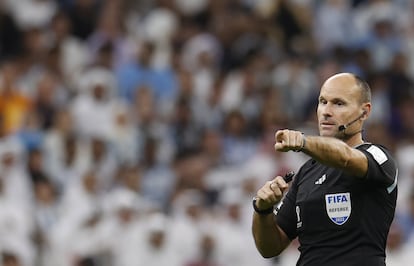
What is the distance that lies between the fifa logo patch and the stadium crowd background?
5298 mm

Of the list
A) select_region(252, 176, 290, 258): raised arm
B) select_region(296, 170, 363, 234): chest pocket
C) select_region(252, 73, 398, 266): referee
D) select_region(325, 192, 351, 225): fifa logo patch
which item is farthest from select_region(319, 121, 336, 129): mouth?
select_region(252, 176, 290, 258): raised arm

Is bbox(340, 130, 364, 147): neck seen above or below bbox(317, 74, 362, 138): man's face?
below

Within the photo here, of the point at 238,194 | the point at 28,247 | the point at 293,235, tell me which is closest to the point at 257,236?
the point at 293,235

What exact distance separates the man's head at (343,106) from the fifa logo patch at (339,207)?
1.07ft

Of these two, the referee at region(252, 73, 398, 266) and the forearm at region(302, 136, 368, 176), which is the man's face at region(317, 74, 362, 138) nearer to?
the referee at region(252, 73, 398, 266)

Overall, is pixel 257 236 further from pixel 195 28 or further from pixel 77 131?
pixel 195 28

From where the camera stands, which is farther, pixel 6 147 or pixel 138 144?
pixel 138 144

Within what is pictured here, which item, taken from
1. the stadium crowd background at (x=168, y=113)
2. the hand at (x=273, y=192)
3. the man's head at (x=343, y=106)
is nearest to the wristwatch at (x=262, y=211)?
the hand at (x=273, y=192)

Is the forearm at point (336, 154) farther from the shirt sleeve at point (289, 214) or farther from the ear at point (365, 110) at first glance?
the shirt sleeve at point (289, 214)

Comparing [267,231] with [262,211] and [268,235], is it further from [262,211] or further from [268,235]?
[262,211]

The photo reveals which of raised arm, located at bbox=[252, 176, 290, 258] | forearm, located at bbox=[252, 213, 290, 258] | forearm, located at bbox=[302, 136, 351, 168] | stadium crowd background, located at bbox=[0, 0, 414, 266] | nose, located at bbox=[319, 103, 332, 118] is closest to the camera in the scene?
forearm, located at bbox=[302, 136, 351, 168]

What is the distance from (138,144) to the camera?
13.6m

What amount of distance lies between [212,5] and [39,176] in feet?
15.4

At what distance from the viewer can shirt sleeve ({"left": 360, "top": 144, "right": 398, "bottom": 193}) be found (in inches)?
234
